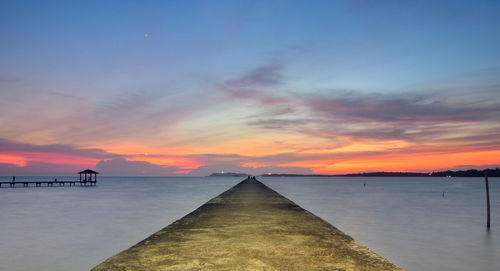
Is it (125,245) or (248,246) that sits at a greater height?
(248,246)

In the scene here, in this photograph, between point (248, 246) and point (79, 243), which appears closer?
point (248, 246)

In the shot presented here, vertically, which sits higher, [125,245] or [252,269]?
[252,269]

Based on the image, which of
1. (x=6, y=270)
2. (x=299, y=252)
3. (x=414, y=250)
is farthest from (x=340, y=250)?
(x=6, y=270)

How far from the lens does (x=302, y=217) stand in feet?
43.7

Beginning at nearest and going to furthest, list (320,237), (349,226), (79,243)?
(320,237) < (79,243) < (349,226)

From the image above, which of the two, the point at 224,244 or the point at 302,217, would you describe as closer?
the point at 224,244

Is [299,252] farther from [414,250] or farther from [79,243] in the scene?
[79,243]

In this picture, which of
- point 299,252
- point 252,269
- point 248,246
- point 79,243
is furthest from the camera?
point 79,243

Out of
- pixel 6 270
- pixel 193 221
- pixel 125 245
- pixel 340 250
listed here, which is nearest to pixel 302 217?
pixel 193 221

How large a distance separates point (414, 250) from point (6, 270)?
53.7 feet

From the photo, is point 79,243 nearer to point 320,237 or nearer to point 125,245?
point 125,245

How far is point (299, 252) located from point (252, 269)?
1.64m

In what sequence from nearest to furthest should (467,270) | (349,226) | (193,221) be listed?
(193,221)
(467,270)
(349,226)

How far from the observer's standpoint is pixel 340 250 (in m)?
7.34
